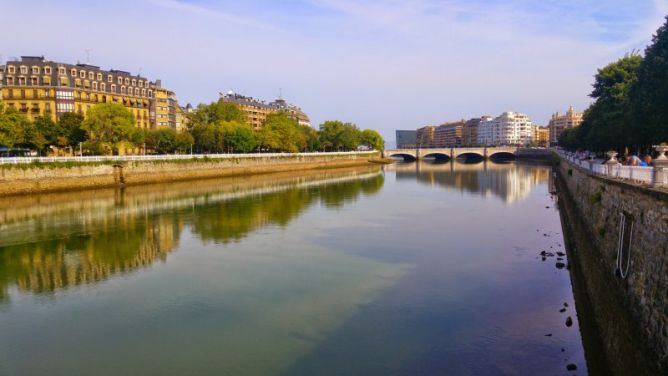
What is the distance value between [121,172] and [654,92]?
162 feet

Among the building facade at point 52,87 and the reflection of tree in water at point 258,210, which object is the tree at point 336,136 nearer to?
the building facade at point 52,87

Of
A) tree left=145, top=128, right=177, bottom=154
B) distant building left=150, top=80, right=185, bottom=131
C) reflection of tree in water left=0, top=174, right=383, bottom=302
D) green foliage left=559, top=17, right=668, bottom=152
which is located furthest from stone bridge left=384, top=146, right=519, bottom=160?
reflection of tree in water left=0, top=174, right=383, bottom=302

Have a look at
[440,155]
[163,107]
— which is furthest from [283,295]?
[440,155]

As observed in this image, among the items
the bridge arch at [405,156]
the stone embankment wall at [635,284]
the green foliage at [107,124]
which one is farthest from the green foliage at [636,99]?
the bridge arch at [405,156]

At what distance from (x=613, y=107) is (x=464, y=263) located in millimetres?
32617

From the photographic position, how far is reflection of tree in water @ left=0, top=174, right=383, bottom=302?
72.1ft

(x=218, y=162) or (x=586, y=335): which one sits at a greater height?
(x=218, y=162)

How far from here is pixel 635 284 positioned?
1166 centimetres

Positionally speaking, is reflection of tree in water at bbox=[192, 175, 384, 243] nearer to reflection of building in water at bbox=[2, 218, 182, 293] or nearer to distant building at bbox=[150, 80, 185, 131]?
reflection of building in water at bbox=[2, 218, 182, 293]

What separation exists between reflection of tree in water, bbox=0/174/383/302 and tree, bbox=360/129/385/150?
9492 centimetres

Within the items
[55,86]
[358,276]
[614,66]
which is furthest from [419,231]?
[55,86]

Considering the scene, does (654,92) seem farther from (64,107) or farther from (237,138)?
(64,107)

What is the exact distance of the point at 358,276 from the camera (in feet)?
69.5

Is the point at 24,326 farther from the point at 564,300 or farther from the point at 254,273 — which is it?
the point at 564,300
